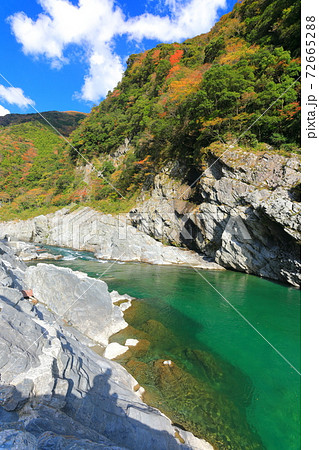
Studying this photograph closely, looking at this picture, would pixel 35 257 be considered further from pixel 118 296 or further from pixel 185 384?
pixel 185 384

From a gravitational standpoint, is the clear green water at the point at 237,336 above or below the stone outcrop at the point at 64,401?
below

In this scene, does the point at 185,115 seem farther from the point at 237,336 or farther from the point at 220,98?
the point at 237,336

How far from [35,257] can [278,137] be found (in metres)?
21.1

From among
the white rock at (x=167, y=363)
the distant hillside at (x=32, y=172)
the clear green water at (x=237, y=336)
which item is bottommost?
the clear green water at (x=237, y=336)

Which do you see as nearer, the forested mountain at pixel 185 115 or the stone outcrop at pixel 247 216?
the stone outcrop at pixel 247 216

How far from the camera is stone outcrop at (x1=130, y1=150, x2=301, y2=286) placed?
1100cm

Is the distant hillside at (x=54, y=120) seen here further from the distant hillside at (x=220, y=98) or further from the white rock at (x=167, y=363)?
the white rock at (x=167, y=363)

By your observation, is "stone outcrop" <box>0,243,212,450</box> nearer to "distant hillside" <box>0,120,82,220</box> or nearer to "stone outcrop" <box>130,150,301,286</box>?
"stone outcrop" <box>130,150,301,286</box>

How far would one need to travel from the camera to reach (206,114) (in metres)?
16.7

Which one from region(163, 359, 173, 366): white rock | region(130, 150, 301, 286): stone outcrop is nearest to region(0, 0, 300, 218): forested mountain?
region(130, 150, 301, 286): stone outcrop

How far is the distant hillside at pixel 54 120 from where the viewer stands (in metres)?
64.7

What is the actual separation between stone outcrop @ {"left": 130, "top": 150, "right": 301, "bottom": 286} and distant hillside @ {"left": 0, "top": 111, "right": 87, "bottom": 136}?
2380 inches

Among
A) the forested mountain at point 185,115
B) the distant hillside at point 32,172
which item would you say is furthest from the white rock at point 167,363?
the distant hillside at point 32,172

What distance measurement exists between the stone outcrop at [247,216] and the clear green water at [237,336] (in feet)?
4.82
